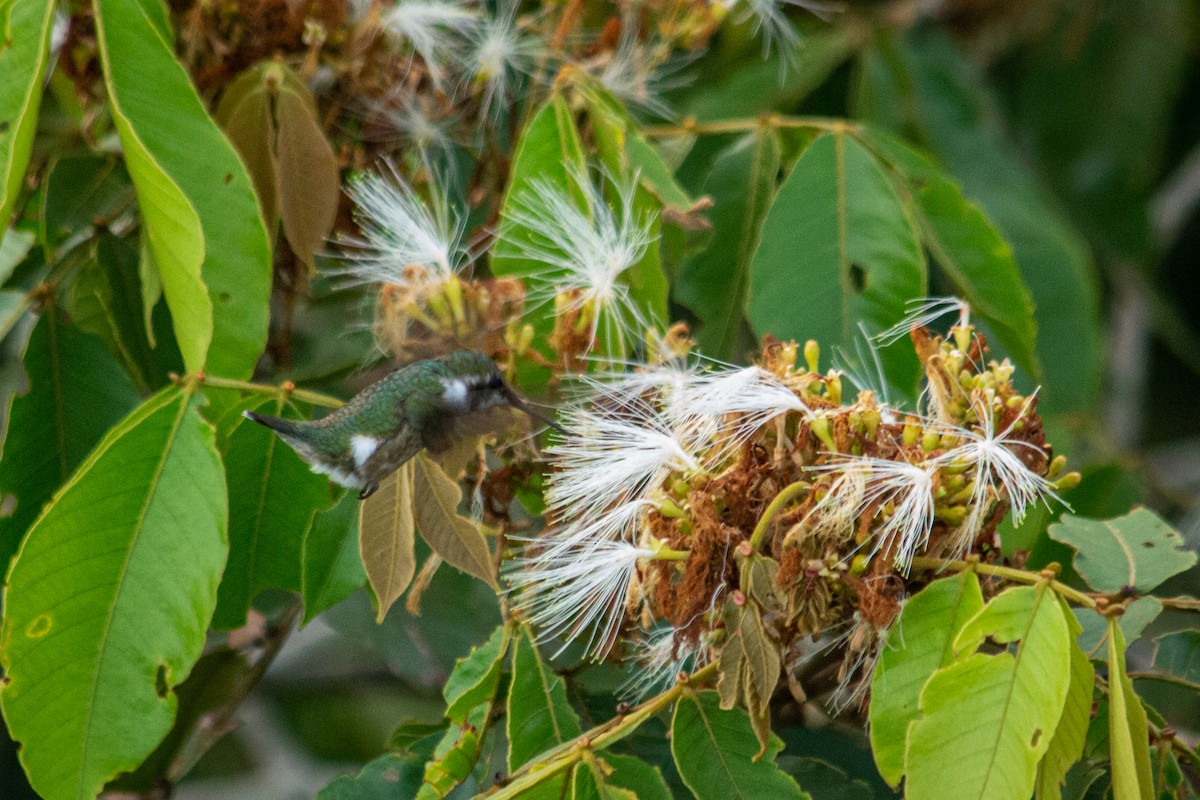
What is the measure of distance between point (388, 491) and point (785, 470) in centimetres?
40

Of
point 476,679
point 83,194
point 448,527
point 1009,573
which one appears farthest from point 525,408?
point 83,194

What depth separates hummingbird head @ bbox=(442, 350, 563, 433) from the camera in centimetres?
127

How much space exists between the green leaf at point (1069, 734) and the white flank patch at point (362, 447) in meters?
0.67

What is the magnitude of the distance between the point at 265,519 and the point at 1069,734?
2.88 ft

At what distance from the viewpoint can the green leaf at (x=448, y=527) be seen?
1.18 m

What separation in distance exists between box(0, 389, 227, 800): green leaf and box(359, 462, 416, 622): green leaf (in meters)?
0.15

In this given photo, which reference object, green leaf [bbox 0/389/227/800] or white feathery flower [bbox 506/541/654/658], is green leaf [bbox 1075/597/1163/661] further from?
green leaf [bbox 0/389/227/800]

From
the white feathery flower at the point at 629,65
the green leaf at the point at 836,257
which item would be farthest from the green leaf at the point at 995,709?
the white feathery flower at the point at 629,65

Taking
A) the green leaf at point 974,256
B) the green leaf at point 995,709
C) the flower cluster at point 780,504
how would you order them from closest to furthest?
the green leaf at point 995,709 → the flower cluster at point 780,504 → the green leaf at point 974,256

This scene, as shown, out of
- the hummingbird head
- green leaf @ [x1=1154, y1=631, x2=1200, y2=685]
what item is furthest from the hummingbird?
green leaf @ [x1=1154, y1=631, x2=1200, y2=685]

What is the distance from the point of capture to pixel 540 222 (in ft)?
4.77

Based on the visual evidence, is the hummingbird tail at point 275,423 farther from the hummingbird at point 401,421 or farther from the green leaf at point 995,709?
the green leaf at point 995,709

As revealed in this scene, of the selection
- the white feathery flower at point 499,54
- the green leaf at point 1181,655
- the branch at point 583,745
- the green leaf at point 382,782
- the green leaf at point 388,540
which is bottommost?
the green leaf at point 382,782

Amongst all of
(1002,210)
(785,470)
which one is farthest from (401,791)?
(1002,210)
